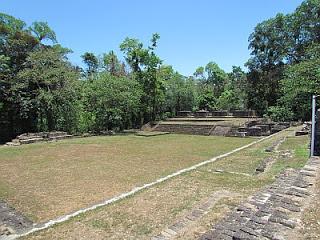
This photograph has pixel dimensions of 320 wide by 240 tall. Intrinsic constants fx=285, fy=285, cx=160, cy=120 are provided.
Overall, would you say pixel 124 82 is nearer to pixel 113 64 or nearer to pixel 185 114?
pixel 113 64

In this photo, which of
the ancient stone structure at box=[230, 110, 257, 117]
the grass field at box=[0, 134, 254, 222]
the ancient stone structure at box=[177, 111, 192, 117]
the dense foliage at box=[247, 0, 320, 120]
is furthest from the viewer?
the ancient stone structure at box=[177, 111, 192, 117]

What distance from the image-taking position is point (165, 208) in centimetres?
601

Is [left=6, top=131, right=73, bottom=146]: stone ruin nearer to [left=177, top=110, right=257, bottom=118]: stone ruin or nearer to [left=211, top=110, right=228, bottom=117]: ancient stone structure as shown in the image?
[left=177, top=110, right=257, bottom=118]: stone ruin

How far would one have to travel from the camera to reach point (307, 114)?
25.3 metres

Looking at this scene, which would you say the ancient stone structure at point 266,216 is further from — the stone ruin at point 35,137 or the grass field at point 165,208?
the stone ruin at point 35,137

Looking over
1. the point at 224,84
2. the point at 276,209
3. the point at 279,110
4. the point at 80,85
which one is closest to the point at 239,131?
the point at 279,110

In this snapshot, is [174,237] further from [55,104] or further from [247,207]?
[55,104]

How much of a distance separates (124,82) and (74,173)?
15.6m

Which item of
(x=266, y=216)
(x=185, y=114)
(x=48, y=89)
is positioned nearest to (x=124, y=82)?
(x=48, y=89)

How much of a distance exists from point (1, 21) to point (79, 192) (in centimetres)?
1892

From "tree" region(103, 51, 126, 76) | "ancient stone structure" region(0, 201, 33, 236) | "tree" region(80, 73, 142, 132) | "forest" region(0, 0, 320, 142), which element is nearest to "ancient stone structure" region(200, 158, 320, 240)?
"ancient stone structure" region(0, 201, 33, 236)

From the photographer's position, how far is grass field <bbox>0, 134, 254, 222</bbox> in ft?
22.8

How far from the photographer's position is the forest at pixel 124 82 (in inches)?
808

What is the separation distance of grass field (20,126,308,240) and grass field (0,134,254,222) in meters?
0.90
